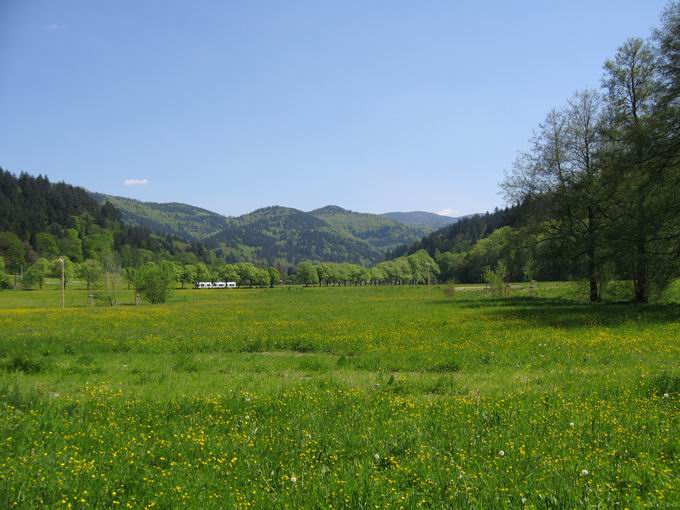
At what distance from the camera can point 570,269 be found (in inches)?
1781

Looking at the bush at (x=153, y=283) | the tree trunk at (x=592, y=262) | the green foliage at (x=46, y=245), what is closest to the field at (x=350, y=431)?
the tree trunk at (x=592, y=262)

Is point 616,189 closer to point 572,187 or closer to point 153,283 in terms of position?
point 572,187

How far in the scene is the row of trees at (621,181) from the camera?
26328 millimetres

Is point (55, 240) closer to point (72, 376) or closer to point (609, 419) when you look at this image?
point (72, 376)

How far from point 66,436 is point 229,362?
902 cm

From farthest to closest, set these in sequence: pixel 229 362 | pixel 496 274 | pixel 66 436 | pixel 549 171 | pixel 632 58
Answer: pixel 496 274
pixel 549 171
pixel 632 58
pixel 229 362
pixel 66 436

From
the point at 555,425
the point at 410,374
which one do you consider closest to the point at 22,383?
the point at 410,374

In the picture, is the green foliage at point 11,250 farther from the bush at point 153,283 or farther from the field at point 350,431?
the field at point 350,431

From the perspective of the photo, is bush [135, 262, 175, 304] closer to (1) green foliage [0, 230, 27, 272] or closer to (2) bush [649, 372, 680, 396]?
(2) bush [649, 372, 680, 396]

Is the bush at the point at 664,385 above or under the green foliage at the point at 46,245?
under

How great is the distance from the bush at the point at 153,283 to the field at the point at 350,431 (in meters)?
53.8

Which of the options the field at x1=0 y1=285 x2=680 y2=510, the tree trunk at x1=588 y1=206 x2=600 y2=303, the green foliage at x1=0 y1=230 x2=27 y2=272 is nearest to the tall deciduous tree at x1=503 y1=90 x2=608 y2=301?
the tree trunk at x1=588 y1=206 x2=600 y2=303

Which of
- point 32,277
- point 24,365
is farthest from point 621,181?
point 32,277

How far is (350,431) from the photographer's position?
762 cm
